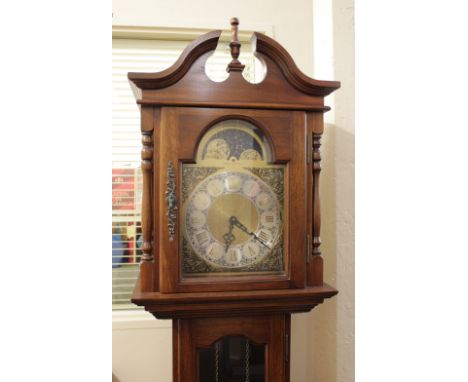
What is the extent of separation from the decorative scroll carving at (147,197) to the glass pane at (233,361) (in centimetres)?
32

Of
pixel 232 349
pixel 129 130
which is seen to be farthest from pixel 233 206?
pixel 129 130

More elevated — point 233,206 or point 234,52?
point 234,52

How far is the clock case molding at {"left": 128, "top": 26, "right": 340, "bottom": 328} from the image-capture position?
79 centimetres

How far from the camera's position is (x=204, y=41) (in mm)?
800

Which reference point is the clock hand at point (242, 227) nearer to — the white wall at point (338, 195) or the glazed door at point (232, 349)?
the glazed door at point (232, 349)

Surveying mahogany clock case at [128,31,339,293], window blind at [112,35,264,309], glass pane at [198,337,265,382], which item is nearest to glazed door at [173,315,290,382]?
glass pane at [198,337,265,382]

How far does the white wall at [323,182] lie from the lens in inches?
41.6

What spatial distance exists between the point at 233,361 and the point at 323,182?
65 cm

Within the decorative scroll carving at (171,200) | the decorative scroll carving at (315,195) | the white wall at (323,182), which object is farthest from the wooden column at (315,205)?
the decorative scroll carving at (171,200)

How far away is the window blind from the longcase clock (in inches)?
20.3

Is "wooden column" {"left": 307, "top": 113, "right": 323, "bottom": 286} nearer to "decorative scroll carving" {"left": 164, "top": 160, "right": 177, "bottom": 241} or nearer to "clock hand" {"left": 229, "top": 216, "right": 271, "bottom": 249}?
"clock hand" {"left": 229, "top": 216, "right": 271, "bottom": 249}

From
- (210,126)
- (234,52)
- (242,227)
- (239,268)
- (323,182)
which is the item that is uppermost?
(234,52)

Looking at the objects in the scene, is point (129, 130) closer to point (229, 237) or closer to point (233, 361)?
point (229, 237)

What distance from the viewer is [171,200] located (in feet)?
2.60
